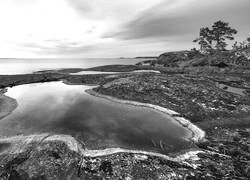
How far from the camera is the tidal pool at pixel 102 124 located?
645 inches

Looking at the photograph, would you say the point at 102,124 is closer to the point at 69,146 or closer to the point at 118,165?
the point at 69,146

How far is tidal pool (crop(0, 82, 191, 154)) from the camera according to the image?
16375mm

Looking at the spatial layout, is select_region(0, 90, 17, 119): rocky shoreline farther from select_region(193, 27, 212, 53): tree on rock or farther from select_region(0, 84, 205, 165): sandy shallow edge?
select_region(193, 27, 212, 53): tree on rock

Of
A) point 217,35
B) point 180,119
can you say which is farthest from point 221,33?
point 180,119

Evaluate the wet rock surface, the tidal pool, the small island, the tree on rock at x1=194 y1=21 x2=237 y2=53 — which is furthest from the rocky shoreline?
the tree on rock at x1=194 y1=21 x2=237 y2=53

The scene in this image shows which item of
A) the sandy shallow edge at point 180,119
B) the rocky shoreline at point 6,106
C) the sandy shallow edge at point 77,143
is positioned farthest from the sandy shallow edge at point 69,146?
the rocky shoreline at point 6,106

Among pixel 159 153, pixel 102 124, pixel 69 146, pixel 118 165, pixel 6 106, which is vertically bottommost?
pixel 159 153

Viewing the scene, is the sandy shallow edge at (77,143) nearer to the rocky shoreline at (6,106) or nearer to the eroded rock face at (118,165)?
the eroded rock face at (118,165)

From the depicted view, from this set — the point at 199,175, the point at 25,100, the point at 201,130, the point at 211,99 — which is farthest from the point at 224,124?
the point at 25,100

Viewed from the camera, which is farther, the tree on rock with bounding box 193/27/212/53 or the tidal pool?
the tree on rock with bounding box 193/27/212/53

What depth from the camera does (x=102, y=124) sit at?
2059cm

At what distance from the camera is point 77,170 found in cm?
1232

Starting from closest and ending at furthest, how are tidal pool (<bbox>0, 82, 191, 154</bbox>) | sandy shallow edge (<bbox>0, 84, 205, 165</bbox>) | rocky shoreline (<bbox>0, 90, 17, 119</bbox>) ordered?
sandy shallow edge (<bbox>0, 84, 205, 165</bbox>)
tidal pool (<bbox>0, 82, 191, 154</bbox>)
rocky shoreline (<bbox>0, 90, 17, 119</bbox>)

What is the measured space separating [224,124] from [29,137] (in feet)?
74.3
